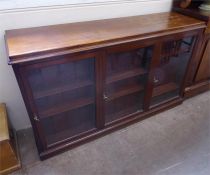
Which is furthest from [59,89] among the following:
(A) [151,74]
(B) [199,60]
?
(B) [199,60]

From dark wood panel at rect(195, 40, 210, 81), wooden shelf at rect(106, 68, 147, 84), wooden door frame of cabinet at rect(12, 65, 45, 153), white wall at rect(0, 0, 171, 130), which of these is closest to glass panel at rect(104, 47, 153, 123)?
wooden shelf at rect(106, 68, 147, 84)

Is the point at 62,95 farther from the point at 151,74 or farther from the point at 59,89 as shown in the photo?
the point at 151,74

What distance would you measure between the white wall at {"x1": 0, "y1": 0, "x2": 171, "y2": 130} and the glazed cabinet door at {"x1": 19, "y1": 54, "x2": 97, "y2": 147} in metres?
0.29

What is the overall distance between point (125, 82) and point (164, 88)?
17.2 inches

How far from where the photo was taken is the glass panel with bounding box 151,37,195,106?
1.54 metres

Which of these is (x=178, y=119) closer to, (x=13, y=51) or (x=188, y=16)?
(x=188, y=16)

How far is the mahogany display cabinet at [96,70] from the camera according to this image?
1.09 m

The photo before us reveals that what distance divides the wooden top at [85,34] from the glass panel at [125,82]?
5.7 inches

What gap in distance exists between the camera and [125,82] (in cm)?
160

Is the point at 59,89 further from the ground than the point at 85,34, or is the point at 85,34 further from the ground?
the point at 85,34

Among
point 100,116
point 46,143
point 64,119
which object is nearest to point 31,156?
point 46,143

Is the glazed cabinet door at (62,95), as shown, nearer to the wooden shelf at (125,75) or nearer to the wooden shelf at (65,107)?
the wooden shelf at (65,107)

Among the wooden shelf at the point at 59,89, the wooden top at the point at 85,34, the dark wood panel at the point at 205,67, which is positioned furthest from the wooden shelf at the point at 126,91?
the dark wood panel at the point at 205,67

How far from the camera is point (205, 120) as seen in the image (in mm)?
1780
